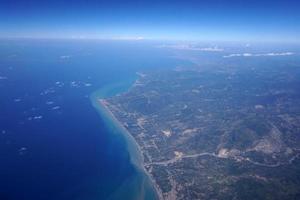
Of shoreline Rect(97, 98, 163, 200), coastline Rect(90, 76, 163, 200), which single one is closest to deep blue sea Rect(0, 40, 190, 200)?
coastline Rect(90, 76, 163, 200)

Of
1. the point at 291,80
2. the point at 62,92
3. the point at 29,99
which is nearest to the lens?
the point at 29,99

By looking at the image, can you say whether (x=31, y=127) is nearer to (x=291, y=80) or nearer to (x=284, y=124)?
(x=284, y=124)

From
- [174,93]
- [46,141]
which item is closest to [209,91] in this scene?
[174,93]

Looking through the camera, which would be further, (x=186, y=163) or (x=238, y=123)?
(x=238, y=123)

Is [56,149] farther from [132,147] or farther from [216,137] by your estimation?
[216,137]

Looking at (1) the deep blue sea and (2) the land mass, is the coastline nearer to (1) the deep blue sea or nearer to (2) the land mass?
(2) the land mass

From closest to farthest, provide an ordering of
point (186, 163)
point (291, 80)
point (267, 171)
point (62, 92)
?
point (267, 171) < point (186, 163) < point (62, 92) < point (291, 80)

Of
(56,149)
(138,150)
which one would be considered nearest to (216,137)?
(138,150)

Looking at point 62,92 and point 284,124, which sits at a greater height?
point 284,124
